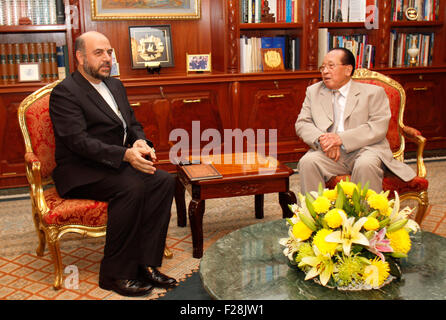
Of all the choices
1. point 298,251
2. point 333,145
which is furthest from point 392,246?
point 333,145

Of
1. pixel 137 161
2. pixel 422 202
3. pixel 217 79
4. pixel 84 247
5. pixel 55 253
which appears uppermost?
pixel 217 79

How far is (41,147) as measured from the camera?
8.84ft

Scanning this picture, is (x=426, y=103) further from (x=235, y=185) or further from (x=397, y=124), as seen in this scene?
(x=235, y=185)

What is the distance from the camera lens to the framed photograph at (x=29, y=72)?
13.2ft

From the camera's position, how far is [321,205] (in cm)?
173

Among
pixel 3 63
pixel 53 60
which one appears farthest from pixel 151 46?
pixel 3 63

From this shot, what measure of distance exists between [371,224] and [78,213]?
4.74ft

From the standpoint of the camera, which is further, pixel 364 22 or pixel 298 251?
pixel 364 22

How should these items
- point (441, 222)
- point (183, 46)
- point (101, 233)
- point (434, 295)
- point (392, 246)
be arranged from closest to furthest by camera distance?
point (434, 295) < point (392, 246) < point (101, 233) < point (441, 222) < point (183, 46)

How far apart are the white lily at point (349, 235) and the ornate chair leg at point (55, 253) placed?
4.71ft

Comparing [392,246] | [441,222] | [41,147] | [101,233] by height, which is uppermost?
[41,147]

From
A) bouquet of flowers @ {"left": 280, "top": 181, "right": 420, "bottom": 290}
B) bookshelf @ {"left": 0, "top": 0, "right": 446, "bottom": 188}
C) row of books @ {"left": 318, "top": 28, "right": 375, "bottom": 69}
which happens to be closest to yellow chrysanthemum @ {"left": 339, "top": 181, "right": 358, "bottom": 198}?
bouquet of flowers @ {"left": 280, "top": 181, "right": 420, "bottom": 290}

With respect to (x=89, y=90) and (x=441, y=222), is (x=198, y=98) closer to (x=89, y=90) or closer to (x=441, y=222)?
(x=89, y=90)

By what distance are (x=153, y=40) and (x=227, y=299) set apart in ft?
10.6
